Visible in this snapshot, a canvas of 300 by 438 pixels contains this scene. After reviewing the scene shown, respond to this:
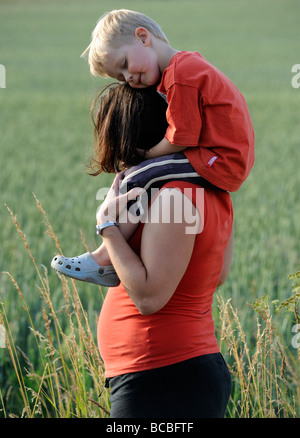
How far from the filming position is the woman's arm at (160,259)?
1571mm

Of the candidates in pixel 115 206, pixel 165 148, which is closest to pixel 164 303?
pixel 115 206

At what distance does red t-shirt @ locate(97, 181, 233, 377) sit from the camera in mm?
1645

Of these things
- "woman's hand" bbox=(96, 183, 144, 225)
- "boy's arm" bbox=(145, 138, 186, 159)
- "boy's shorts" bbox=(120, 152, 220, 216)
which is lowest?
"woman's hand" bbox=(96, 183, 144, 225)

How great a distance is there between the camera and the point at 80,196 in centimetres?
814

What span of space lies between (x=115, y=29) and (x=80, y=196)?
6400 mm

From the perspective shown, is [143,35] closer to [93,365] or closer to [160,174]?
[160,174]

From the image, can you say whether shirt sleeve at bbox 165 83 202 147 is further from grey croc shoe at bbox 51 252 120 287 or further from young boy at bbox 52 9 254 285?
grey croc shoe at bbox 51 252 120 287

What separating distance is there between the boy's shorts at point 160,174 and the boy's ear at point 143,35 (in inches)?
14.1

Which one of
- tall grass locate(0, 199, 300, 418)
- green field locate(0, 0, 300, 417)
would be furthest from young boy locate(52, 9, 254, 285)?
tall grass locate(0, 199, 300, 418)

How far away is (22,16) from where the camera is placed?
5847 cm

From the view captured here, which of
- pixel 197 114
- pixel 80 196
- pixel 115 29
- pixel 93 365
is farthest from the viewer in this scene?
pixel 80 196

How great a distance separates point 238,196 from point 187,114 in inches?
272

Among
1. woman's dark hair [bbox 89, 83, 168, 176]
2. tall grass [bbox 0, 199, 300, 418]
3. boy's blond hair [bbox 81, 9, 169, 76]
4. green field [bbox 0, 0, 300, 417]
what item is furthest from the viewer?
green field [bbox 0, 0, 300, 417]
